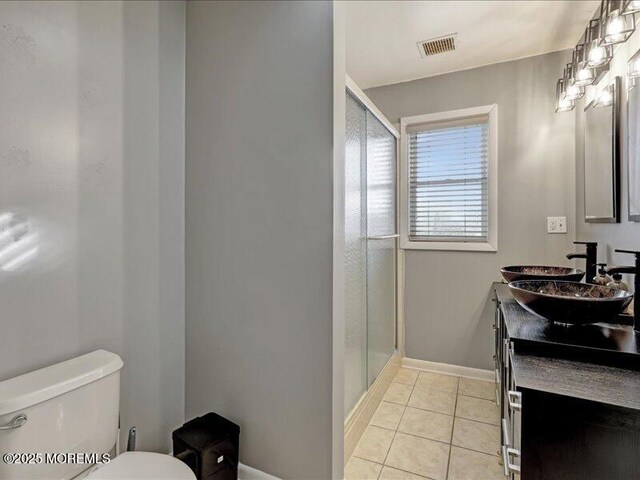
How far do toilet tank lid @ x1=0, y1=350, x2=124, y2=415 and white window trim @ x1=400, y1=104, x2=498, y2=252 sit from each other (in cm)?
228

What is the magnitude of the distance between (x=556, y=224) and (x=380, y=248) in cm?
126

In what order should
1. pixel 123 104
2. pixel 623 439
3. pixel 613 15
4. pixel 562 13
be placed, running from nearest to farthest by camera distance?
pixel 623 439 → pixel 613 15 → pixel 123 104 → pixel 562 13

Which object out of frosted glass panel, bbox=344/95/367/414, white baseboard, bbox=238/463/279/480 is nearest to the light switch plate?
frosted glass panel, bbox=344/95/367/414

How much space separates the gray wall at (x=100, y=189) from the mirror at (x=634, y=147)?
2.07 metres

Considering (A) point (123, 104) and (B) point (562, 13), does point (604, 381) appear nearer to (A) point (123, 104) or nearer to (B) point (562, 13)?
(A) point (123, 104)

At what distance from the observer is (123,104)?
1.50m

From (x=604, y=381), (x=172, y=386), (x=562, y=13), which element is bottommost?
(x=172, y=386)

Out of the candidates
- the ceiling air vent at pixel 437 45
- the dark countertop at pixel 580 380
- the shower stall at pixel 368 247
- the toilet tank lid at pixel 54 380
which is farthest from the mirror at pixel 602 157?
the toilet tank lid at pixel 54 380

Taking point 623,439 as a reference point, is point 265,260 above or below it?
above

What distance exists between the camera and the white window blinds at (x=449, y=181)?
267 cm

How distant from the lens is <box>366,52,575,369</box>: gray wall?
243cm

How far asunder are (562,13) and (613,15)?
76cm

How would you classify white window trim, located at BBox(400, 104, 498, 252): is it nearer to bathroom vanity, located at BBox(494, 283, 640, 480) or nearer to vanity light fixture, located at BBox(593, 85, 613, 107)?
vanity light fixture, located at BBox(593, 85, 613, 107)

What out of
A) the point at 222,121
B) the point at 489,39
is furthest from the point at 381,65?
the point at 222,121
